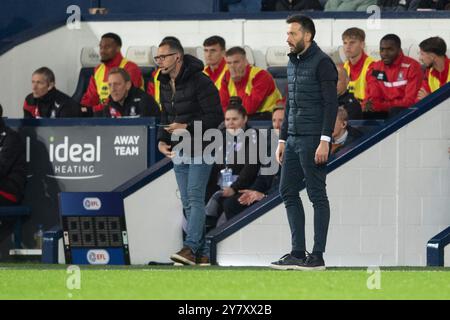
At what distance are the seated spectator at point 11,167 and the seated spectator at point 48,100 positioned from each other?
892mm

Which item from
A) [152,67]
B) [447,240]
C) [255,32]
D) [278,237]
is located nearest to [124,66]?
[152,67]

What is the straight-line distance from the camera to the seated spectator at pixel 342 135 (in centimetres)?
1386

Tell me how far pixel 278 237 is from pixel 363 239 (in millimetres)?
802

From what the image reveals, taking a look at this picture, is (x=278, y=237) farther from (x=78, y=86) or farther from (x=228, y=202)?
(x=78, y=86)

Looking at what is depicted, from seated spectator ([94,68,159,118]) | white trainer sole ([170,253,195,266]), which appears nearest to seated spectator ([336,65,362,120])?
seated spectator ([94,68,159,118])

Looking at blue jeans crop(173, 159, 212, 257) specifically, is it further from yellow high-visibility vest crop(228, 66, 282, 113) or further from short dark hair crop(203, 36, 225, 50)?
short dark hair crop(203, 36, 225, 50)

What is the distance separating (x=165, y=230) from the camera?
47.8 ft

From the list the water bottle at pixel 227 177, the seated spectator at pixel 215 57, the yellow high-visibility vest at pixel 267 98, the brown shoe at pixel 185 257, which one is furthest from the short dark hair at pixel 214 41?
the brown shoe at pixel 185 257

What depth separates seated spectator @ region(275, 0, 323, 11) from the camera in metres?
18.1

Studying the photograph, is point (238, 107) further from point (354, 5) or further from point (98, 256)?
point (354, 5)

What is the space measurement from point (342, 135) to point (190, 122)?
1539 millimetres

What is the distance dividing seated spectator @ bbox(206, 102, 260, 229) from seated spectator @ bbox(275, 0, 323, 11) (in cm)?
400

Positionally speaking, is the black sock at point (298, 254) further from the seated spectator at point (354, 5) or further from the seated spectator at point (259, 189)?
the seated spectator at point (354, 5)
